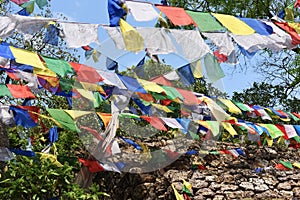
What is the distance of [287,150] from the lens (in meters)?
10.7

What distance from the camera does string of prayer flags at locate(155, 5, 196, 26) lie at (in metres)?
5.35

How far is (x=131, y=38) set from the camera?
5.25m

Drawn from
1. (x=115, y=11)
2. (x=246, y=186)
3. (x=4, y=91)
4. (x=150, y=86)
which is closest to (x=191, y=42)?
(x=150, y=86)

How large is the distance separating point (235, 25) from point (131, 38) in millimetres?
1255

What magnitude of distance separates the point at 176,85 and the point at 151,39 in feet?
4.27

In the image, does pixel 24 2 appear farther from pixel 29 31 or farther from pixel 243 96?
pixel 243 96

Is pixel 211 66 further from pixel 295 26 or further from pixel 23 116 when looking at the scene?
pixel 23 116

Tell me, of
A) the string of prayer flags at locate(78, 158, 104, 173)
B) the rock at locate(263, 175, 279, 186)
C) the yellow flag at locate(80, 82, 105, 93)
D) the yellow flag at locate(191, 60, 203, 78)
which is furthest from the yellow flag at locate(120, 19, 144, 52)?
the rock at locate(263, 175, 279, 186)

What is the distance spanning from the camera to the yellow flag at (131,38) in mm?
5188

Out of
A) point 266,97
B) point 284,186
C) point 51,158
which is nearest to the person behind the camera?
point 51,158

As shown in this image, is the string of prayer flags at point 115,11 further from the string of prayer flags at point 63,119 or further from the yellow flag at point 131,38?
the string of prayer flags at point 63,119

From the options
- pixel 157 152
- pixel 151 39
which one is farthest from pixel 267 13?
pixel 151 39

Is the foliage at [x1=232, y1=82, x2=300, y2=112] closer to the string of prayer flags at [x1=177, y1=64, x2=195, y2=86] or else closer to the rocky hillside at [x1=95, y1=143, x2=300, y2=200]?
the rocky hillside at [x1=95, y1=143, x2=300, y2=200]

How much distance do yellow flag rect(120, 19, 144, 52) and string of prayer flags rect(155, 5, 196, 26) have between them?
378mm
